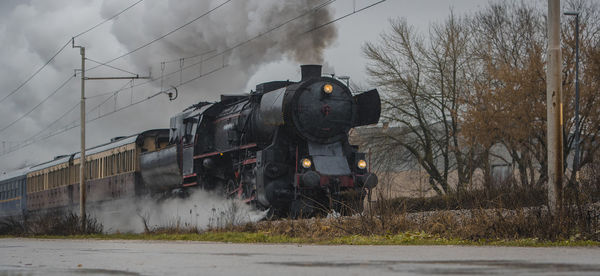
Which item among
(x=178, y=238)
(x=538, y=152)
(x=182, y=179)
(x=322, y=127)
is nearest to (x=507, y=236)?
(x=178, y=238)

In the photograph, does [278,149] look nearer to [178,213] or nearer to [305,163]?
[305,163]

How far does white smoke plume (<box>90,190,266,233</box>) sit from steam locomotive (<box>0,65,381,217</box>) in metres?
0.35

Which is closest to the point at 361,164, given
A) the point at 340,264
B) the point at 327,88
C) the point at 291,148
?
the point at 291,148

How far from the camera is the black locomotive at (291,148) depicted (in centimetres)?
2077

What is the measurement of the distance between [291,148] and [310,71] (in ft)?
7.69

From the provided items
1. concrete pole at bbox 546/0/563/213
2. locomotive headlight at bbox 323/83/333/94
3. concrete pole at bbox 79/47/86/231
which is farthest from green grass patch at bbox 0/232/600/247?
concrete pole at bbox 79/47/86/231

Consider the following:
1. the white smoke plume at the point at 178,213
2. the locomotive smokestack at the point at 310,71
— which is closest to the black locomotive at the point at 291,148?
the locomotive smokestack at the point at 310,71

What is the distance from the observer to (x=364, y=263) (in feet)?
25.2

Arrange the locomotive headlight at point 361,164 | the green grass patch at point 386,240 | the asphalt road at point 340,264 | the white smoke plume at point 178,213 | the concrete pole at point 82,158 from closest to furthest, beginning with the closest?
the asphalt road at point 340,264
the green grass patch at point 386,240
the white smoke plume at point 178,213
the locomotive headlight at point 361,164
the concrete pole at point 82,158

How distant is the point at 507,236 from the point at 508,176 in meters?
4.71

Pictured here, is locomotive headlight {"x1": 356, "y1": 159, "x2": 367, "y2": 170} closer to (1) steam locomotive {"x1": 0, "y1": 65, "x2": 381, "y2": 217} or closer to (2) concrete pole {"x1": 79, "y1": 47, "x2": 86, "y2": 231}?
(1) steam locomotive {"x1": 0, "y1": 65, "x2": 381, "y2": 217}

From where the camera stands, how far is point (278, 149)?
21250 mm

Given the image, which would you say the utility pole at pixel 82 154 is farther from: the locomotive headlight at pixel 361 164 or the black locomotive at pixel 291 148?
the locomotive headlight at pixel 361 164

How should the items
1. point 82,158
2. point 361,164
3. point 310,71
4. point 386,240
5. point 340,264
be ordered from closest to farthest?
point 340,264
point 386,240
point 361,164
point 310,71
point 82,158
